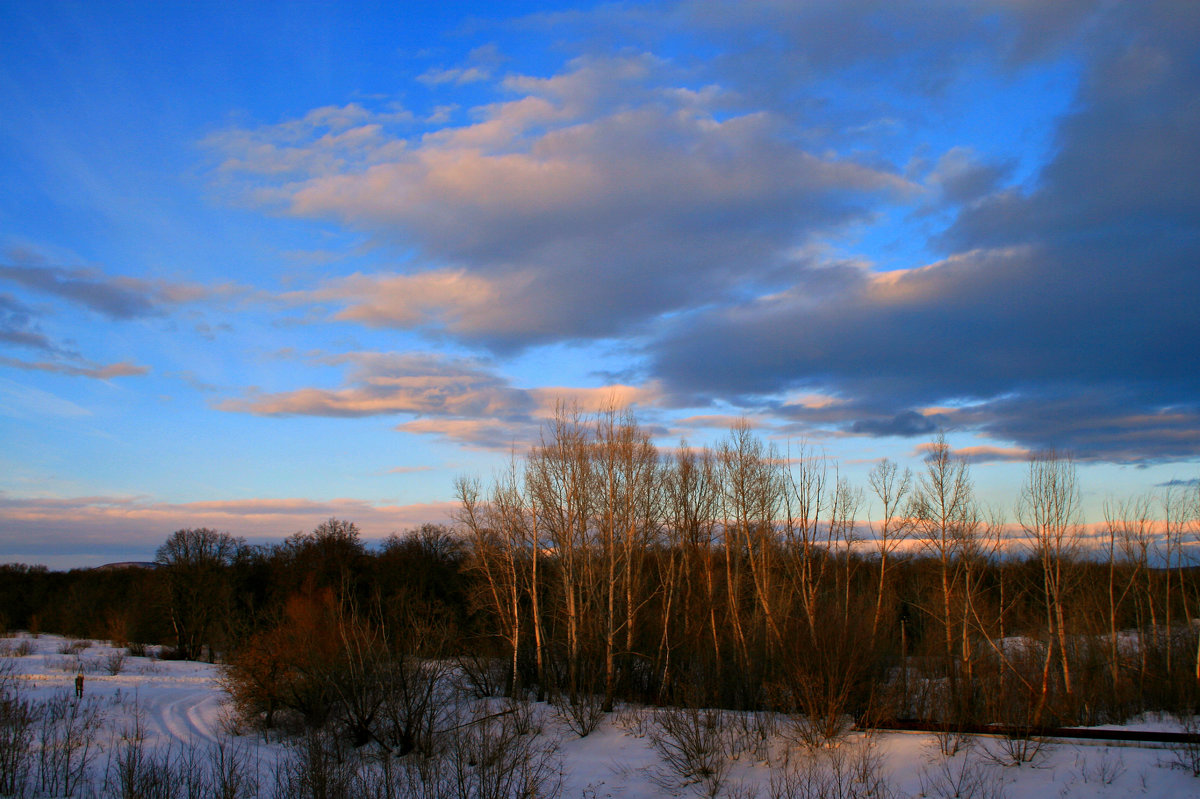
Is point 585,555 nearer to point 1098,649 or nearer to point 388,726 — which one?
point 388,726

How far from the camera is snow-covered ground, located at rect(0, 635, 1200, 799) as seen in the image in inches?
692

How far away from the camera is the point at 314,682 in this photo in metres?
28.4

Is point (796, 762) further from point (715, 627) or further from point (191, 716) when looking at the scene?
point (191, 716)

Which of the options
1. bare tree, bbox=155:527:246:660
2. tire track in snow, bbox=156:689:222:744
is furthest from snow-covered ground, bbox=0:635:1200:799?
bare tree, bbox=155:527:246:660

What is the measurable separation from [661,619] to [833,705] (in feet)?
51.1

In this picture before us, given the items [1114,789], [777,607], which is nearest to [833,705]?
[1114,789]

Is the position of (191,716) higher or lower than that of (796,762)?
lower

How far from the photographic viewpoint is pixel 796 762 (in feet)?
67.8

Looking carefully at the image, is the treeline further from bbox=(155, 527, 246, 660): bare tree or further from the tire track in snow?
bbox=(155, 527, 246, 660): bare tree

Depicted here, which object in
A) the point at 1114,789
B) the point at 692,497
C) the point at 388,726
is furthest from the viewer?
the point at 692,497

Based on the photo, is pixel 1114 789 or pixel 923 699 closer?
pixel 1114 789

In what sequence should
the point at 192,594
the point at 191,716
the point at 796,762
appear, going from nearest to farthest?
the point at 796,762
the point at 191,716
the point at 192,594

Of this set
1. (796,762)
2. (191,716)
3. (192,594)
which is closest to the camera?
(796,762)

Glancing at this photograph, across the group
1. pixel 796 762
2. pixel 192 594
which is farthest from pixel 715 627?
pixel 192 594
